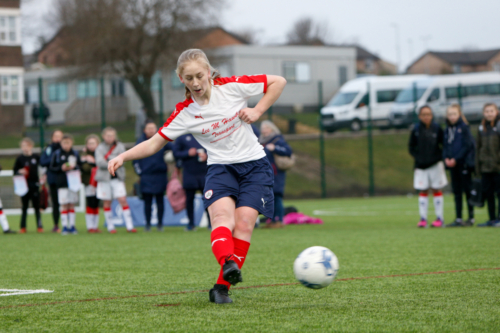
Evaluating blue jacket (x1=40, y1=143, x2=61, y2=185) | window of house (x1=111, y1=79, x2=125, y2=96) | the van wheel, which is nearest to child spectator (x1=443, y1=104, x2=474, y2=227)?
blue jacket (x1=40, y1=143, x2=61, y2=185)

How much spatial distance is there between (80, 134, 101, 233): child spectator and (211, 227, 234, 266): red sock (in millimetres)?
7433

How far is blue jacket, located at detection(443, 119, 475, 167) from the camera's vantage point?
35.9 feet

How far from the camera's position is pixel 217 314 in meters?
4.27

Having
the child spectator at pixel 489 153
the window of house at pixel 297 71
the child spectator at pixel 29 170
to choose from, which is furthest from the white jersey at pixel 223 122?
the window of house at pixel 297 71

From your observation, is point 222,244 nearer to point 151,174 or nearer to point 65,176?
point 151,174

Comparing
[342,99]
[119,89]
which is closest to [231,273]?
[119,89]

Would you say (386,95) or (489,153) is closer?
(489,153)

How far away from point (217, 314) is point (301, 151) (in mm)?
22324

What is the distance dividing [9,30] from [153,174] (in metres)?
29.8

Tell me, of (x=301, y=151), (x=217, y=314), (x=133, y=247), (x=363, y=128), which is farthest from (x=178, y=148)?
(x=363, y=128)

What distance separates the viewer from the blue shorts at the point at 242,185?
4.78 meters

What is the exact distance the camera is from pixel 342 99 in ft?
103

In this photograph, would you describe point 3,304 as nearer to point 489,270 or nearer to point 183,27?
point 489,270

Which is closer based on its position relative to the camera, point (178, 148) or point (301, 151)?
point (178, 148)
